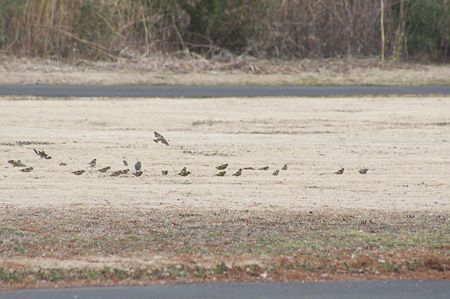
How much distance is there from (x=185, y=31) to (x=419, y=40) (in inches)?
283

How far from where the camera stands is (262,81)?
94.5ft

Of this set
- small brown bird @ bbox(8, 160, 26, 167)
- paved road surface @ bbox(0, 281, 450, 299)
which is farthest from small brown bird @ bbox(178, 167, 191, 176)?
paved road surface @ bbox(0, 281, 450, 299)

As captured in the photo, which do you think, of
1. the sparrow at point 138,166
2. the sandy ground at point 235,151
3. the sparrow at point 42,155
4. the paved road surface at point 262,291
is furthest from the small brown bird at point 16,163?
the paved road surface at point 262,291

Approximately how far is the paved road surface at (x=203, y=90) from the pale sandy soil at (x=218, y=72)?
0.94m

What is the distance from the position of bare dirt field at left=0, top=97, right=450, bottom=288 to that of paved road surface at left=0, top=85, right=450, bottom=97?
1.58 m

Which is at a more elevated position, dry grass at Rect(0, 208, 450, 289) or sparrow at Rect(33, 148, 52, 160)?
dry grass at Rect(0, 208, 450, 289)

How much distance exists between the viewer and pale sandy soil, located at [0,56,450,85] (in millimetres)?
28609

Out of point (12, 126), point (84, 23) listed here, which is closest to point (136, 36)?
point (84, 23)

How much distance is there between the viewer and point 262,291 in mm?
9078

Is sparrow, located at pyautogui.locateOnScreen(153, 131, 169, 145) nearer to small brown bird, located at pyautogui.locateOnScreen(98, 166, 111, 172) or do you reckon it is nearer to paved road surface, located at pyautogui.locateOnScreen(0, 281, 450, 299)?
small brown bird, located at pyautogui.locateOnScreen(98, 166, 111, 172)

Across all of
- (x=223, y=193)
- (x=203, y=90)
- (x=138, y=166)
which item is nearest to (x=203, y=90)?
(x=203, y=90)

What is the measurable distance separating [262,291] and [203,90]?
17.8 metres

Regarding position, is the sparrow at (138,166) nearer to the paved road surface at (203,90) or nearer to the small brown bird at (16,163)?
the small brown bird at (16,163)

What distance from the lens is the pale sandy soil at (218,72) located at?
28609 mm
